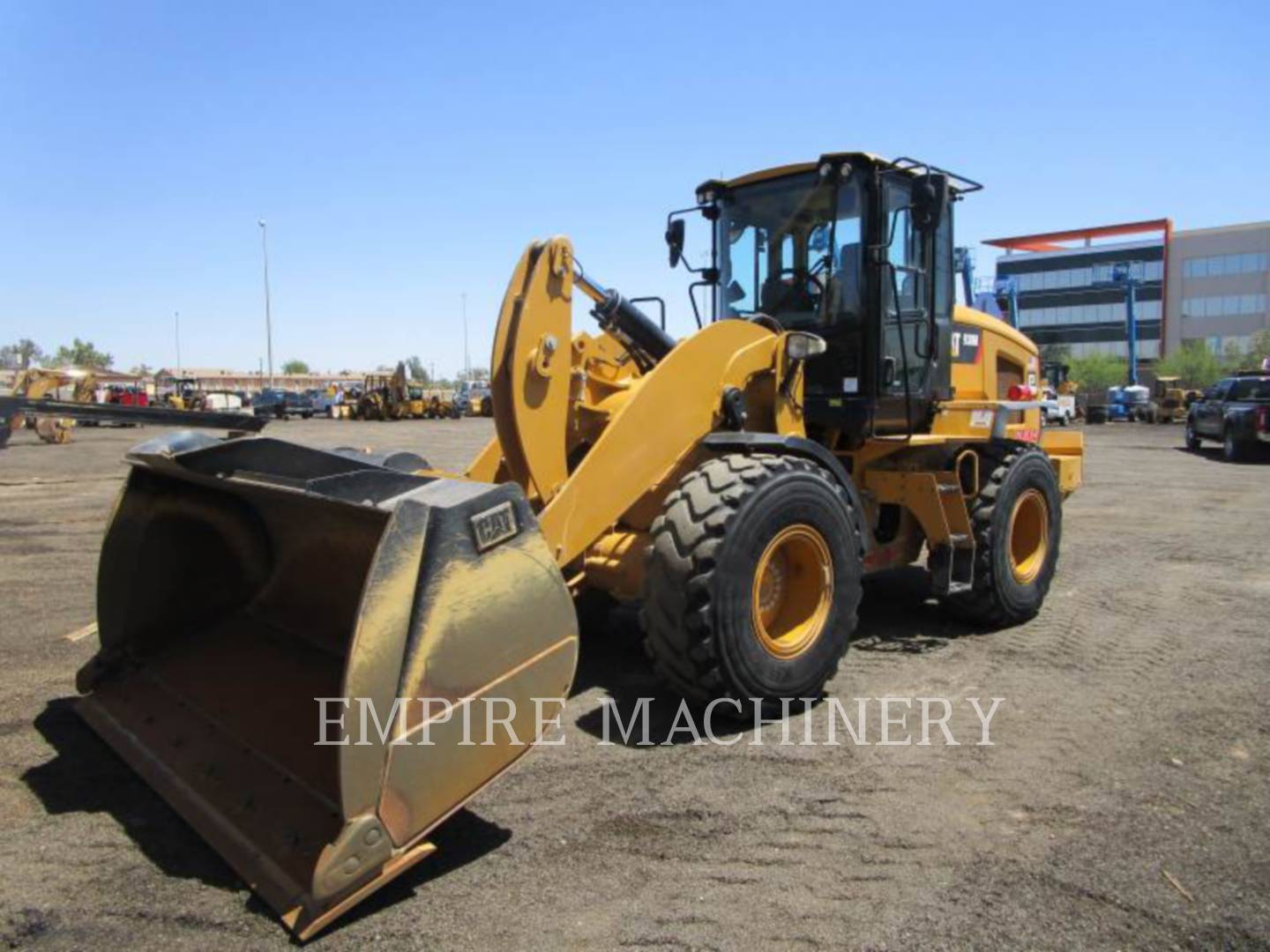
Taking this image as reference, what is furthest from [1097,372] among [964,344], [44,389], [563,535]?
[563,535]

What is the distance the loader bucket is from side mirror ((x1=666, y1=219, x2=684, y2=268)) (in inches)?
126

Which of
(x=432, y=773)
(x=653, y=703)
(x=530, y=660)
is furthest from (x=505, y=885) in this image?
(x=653, y=703)

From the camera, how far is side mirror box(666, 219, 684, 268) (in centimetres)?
614

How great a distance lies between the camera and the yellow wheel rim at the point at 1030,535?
636cm

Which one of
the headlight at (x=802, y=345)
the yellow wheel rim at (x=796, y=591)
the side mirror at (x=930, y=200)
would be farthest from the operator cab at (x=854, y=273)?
the yellow wheel rim at (x=796, y=591)

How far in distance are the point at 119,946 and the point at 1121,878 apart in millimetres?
2960

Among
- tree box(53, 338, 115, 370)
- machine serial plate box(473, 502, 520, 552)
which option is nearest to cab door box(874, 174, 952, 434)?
machine serial plate box(473, 502, 520, 552)

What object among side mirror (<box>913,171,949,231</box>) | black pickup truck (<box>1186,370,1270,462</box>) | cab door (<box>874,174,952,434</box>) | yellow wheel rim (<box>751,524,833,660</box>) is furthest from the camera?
black pickup truck (<box>1186,370,1270,462</box>)

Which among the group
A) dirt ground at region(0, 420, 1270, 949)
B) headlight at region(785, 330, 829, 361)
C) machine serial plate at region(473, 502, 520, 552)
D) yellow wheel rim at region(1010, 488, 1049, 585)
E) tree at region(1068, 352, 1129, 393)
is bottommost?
dirt ground at region(0, 420, 1270, 949)

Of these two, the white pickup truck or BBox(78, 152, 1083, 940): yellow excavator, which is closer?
BBox(78, 152, 1083, 940): yellow excavator

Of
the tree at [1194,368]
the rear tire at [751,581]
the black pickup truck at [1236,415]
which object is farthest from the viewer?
the tree at [1194,368]

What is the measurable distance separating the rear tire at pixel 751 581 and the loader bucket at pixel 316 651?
0.82 meters

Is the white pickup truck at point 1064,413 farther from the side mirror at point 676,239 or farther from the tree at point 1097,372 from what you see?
the tree at point 1097,372

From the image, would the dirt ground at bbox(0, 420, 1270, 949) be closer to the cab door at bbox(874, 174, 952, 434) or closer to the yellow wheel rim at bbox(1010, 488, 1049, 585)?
the yellow wheel rim at bbox(1010, 488, 1049, 585)
